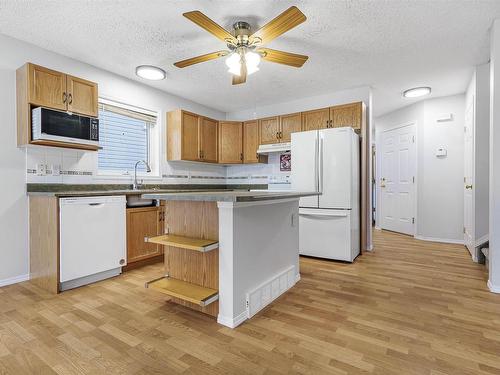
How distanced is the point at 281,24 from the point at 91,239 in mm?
2639

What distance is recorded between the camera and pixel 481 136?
346 cm

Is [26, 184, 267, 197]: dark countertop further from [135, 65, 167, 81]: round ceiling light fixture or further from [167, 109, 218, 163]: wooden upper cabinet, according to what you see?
[135, 65, 167, 81]: round ceiling light fixture

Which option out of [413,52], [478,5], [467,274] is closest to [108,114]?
[413,52]

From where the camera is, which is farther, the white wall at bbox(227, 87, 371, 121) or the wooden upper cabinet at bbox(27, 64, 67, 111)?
the white wall at bbox(227, 87, 371, 121)

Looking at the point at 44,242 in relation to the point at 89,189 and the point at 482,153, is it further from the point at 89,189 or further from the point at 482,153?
the point at 482,153

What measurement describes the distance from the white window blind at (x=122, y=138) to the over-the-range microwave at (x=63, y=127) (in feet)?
1.76

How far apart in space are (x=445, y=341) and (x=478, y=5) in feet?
8.61

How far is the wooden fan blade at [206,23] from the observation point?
187 cm

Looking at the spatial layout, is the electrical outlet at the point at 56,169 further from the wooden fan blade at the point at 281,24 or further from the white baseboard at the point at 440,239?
the white baseboard at the point at 440,239

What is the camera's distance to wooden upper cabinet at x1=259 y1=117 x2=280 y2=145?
466 centimetres

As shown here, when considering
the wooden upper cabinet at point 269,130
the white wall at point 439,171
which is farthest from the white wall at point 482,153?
the wooden upper cabinet at point 269,130

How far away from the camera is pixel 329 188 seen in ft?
11.7

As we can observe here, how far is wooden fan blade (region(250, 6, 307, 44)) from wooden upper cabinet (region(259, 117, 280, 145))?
2.38 metres

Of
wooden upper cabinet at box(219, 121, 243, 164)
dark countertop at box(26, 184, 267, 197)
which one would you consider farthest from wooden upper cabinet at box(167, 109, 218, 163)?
dark countertop at box(26, 184, 267, 197)
